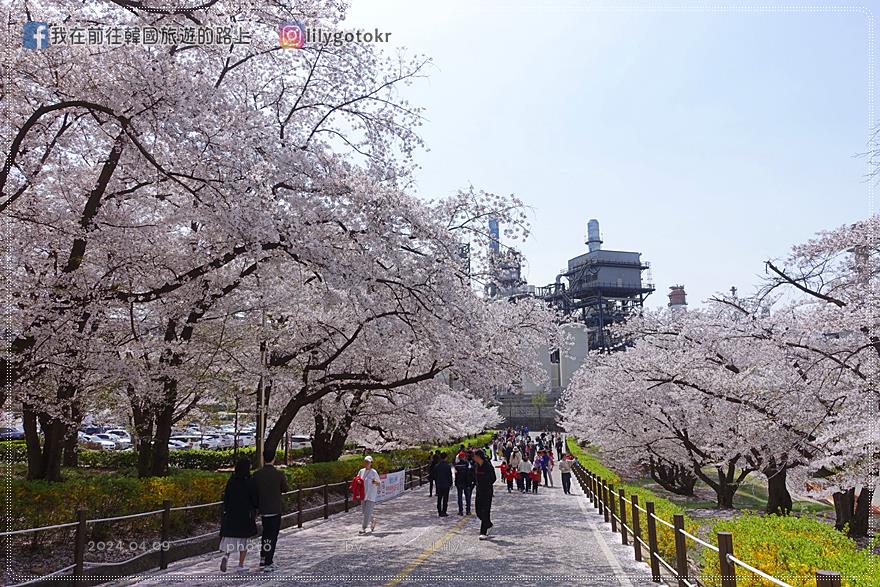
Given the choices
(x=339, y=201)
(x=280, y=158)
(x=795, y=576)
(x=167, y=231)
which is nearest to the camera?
(x=795, y=576)

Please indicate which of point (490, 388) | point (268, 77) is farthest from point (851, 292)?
point (268, 77)

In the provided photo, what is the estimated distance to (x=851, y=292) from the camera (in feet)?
41.7

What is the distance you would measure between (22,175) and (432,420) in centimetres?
1708

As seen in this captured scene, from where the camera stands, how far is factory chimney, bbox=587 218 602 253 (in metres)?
88.2

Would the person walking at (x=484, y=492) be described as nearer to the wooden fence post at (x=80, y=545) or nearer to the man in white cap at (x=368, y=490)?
the man in white cap at (x=368, y=490)

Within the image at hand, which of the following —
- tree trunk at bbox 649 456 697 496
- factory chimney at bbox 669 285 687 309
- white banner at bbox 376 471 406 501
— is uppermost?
factory chimney at bbox 669 285 687 309

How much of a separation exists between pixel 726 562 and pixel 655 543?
3213mm

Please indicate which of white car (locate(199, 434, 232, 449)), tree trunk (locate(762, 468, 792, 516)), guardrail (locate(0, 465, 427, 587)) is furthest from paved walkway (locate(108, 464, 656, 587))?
white car (locate(199, 434, 232, 449))

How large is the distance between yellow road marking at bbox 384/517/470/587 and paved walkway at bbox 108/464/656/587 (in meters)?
0.01

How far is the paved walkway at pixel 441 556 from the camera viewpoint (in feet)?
27.0

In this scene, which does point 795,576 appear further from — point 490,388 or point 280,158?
point 490,388

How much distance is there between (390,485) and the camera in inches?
822

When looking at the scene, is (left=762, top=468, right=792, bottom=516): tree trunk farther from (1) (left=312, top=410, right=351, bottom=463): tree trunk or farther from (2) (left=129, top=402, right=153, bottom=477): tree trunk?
(2) (left=129, top=402, right=153, bottom=477): tree trunk

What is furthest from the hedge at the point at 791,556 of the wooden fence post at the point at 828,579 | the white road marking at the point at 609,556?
the wooden fence post at the point at 828,579
